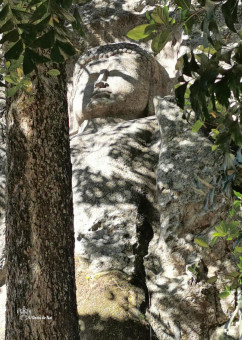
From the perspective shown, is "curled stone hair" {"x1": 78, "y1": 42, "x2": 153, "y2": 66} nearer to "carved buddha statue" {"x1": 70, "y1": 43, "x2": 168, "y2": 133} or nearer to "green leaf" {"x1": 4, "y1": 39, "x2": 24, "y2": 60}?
"carved buddha statue" {"x1": 70, "y1": 43, "x2": 168, "y2": 133}

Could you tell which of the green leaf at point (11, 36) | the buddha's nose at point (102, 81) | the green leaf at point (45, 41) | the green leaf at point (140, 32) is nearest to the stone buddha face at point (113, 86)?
the buddha's nose at point (102, 81)

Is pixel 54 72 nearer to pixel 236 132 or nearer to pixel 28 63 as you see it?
pixel 28 63

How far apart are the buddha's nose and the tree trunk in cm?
345

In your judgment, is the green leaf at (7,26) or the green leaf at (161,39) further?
the green leaf at (7,26)

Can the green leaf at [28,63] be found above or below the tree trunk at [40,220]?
above

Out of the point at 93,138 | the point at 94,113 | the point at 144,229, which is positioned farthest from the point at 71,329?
the point at 94,113

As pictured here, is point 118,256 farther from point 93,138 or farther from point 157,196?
point 93,138

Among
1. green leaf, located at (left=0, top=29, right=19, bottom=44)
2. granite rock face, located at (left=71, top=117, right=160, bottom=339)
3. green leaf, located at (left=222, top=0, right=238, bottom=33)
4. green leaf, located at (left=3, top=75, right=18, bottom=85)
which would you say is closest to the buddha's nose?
granite rock face, located at (left=71, top=117, right=160, bottom=339)

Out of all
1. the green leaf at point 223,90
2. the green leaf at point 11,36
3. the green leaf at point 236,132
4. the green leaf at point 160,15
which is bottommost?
the green leaf at point 236,132

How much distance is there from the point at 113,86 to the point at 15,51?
435cm

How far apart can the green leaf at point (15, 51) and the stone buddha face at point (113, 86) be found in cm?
413

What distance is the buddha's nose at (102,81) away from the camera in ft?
21.3

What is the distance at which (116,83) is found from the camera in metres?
6.54

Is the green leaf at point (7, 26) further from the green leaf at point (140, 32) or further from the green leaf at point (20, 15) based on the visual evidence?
the green leaf at point (140, 32)
